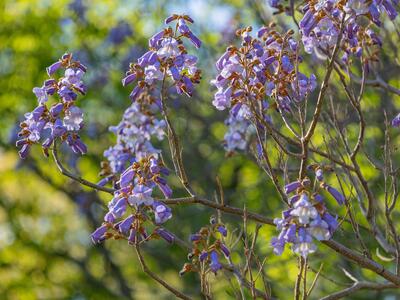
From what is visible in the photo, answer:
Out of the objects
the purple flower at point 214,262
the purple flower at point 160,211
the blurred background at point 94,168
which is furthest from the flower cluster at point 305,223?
the blurred background at point 94,168

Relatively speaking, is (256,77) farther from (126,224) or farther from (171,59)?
(126,224)

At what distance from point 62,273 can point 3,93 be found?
3.73 m

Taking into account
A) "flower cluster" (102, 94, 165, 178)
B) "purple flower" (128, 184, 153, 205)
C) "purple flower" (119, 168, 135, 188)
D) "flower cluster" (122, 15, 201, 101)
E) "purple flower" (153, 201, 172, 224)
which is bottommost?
"purple flower" (153, 201, 172, 224)

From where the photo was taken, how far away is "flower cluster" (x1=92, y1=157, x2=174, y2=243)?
421 cm

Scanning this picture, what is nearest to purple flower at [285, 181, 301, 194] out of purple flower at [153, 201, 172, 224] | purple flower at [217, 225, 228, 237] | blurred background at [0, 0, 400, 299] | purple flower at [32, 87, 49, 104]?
purple flower at [153, 201, 172, 224]

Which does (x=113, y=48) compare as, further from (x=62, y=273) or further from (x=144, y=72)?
(x=144, y=72)

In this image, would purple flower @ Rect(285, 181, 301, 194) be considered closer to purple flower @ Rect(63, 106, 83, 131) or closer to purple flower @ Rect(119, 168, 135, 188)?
purple flower @ Rect(119, 168, 135, 188)

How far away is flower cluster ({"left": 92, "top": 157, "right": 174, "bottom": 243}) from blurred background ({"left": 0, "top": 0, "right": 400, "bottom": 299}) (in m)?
5.62

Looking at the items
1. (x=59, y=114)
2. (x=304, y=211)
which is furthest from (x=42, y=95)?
(x=304, y=211)

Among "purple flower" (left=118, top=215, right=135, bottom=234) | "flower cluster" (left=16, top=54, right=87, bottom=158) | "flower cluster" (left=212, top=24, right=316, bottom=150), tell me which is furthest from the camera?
"flower cluster" (left=16, top=54, right=87, bottom=158)

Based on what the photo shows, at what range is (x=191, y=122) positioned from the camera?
41.8 feet

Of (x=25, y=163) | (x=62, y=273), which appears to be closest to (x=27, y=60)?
(x=25, y=163)

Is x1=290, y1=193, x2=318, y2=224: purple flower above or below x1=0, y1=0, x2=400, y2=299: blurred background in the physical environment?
below

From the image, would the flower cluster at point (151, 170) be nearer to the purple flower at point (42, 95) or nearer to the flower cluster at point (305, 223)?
the purple flower at point (42, 95)
